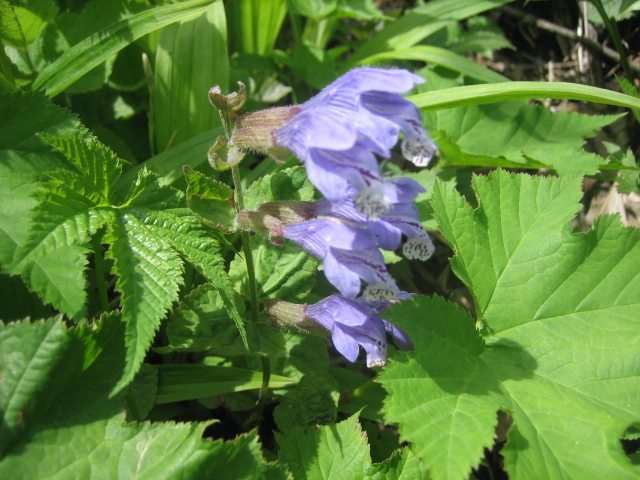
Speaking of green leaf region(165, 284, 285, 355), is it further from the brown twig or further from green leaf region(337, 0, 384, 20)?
the brown twig

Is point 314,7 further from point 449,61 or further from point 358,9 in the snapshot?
point 449,61

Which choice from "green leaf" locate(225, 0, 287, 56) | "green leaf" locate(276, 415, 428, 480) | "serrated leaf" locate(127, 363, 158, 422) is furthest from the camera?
"green leaf" locate(225, 0, 287, 56)

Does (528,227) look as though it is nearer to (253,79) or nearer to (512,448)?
(512,448)

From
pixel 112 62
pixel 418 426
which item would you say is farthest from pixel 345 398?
pixel 112 62

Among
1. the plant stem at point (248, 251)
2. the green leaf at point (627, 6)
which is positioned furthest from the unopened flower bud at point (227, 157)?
the green leaf at point (627, 6)

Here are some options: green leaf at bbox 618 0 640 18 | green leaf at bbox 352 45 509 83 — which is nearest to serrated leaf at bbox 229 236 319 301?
green leaf at bbox 352 45 509 83

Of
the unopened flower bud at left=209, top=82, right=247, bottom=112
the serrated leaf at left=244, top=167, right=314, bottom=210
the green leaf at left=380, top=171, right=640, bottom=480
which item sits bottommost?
the green leaf at left=380, top=171, right=640, bottom=480
